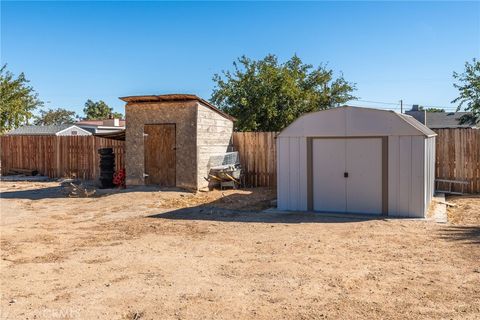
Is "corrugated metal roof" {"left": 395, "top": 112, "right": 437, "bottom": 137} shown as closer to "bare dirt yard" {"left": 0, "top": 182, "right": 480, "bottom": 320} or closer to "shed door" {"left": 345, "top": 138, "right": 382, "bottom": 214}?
"shed door" {"left": 345, "top": 138, "right": 382, "bottom": 214}

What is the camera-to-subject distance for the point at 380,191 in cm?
1013

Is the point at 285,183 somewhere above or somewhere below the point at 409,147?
below

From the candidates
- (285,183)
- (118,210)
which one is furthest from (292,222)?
(118,210)

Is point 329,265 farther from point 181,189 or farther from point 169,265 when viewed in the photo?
point 181,189

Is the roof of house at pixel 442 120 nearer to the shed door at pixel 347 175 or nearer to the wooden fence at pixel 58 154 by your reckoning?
the wooden fence at pixel 58 154

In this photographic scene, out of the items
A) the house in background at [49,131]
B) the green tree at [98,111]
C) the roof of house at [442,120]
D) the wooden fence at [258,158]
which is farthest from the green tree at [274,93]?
the green tree at [98,111]

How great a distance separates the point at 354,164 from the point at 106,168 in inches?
359

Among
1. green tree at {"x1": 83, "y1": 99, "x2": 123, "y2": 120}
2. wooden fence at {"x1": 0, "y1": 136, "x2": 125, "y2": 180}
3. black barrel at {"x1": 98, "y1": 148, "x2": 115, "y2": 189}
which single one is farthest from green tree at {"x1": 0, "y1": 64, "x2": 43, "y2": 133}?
green tree at {"x1": 83, "y1": 99, "x2": 123, "y2": 120}

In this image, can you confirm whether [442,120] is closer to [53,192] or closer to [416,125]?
[416,125]

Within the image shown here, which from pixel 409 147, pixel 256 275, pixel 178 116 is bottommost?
pixel 256 275

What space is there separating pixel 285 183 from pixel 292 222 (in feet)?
5.35

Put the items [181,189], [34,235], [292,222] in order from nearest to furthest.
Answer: [34,235] < [292,222] < [181,189]

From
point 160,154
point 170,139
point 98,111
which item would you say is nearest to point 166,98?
point 170,139

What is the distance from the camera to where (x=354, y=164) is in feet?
34.0
